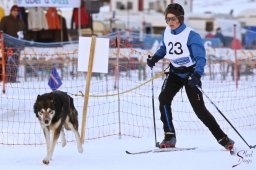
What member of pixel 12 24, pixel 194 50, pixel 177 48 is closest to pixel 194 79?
pixel 194 50

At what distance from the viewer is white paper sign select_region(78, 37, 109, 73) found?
6.54 metres

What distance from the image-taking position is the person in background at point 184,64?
18.8ft

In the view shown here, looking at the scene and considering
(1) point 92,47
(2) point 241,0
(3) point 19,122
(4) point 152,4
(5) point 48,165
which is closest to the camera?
(5) point 48,165

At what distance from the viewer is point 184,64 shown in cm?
587

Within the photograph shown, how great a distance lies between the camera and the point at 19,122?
841 cm

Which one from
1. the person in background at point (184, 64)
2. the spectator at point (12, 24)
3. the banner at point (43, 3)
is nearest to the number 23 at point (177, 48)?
the person in background at point (184, 64)

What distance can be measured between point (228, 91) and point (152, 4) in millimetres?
21632

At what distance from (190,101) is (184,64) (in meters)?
0.35

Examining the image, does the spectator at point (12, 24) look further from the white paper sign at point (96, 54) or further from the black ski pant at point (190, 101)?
the black ski pant at point (190, 101)

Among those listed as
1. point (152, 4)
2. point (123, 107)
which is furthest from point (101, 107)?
point (152, 4)

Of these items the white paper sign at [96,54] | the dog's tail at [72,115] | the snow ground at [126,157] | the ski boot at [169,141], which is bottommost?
the snow ground at [126,157]

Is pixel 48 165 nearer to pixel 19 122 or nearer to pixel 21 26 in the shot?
pixel 19 122

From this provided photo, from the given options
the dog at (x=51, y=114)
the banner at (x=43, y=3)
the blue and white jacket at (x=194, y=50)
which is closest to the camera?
the dog at (x=51, y=114)

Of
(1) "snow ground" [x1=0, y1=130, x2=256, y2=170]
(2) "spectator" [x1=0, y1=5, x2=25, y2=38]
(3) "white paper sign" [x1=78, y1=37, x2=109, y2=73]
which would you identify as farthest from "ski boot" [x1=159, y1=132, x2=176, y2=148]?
(2) "spectator" [x1=0, y1=5, x2=25, y2=38]
